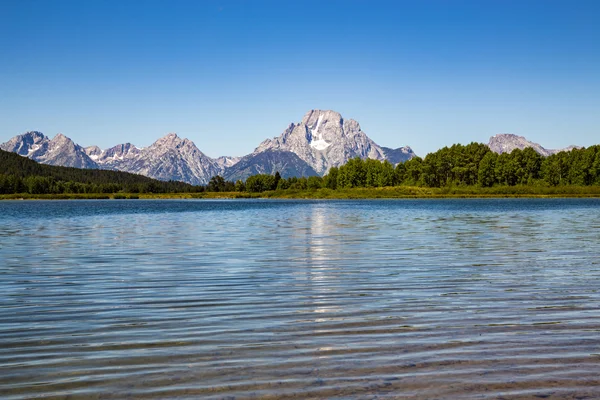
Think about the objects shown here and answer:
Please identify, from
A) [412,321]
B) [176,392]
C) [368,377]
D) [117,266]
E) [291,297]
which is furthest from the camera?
[117,266]

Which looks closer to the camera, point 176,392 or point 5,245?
point 176,392

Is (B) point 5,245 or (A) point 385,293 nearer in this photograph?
(A) point 385,293

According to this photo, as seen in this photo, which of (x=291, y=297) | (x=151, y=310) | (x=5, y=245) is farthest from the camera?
(x=5, y=245)

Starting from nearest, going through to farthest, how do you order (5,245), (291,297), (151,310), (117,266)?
(151,310) → (291,297) → (117,266) → (5,245)

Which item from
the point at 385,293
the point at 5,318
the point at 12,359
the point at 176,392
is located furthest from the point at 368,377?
the point at 5,318

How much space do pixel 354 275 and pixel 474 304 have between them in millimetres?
6848

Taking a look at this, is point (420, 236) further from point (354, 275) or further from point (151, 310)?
point (151, 310)

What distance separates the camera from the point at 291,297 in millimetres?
17375

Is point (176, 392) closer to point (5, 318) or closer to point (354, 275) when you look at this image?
point (5, 318)

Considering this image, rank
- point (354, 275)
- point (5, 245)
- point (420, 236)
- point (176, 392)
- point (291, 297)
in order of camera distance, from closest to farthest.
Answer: point (176, 392) < point (291, 297) < point (354, 275) < point (5, 245) < point (420, 236)

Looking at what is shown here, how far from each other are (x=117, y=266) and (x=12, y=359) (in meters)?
15.4

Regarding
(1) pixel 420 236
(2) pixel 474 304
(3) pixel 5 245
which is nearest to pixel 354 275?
(2) pixel 474 304

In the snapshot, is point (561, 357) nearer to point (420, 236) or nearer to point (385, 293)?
point (385, 293)

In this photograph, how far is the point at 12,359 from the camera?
10.6 m
